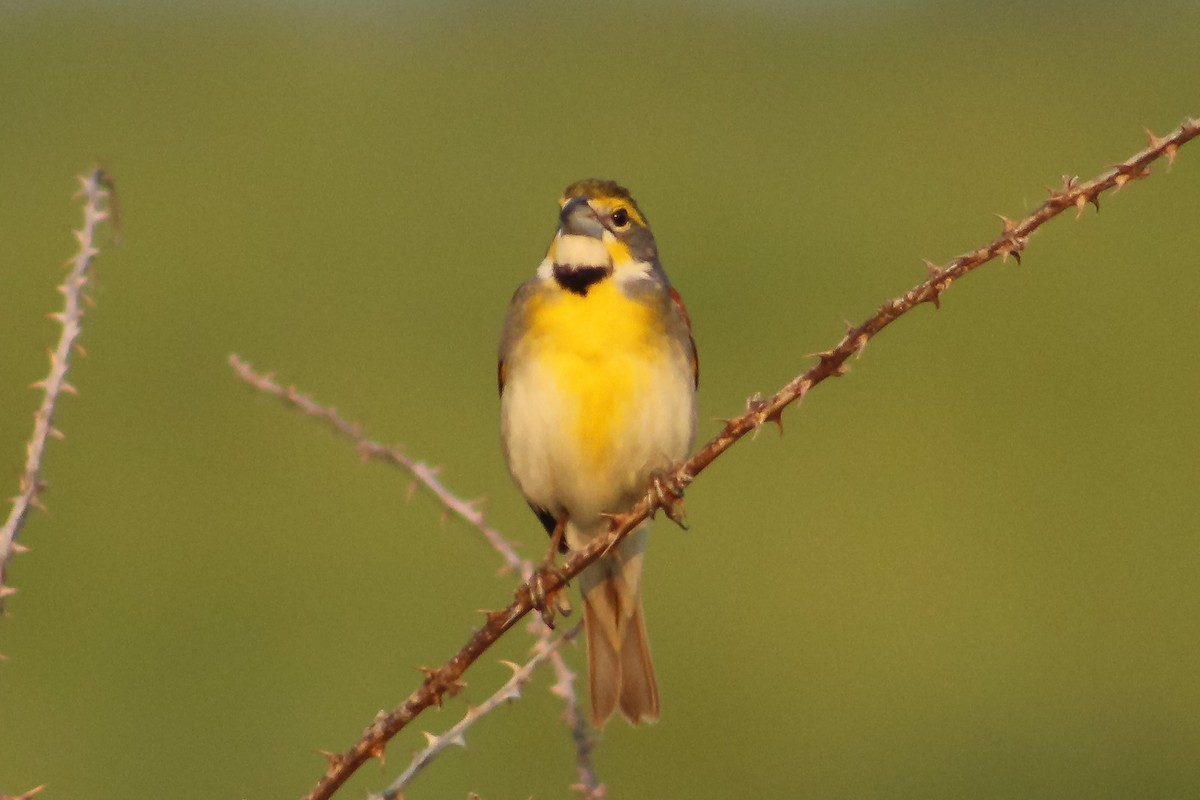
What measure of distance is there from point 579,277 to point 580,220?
0.46ft

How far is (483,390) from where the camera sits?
12164 mm

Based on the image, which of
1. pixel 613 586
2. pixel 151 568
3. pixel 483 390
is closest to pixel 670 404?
pixel 613 586

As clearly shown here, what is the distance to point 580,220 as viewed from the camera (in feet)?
16.9

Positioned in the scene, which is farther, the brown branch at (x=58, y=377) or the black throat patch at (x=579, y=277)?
the black throat patch at (x=579, y=277)

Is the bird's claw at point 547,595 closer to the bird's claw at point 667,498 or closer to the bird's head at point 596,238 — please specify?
the bird's claw at point 667,498

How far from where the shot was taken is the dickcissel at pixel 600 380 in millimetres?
5039

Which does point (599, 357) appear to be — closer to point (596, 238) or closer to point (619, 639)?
point (596, 238)

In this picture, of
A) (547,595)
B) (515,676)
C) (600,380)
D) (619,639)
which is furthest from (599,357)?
(515,676)

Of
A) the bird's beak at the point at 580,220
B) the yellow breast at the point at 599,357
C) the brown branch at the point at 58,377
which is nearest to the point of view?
the brown branch at the point at 58,377

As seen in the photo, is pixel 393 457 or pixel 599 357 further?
pixel 599 357

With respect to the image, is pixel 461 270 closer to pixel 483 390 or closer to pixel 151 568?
pixel 483 390

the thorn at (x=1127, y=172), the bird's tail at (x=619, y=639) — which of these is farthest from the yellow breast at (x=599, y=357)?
the thorn at (x=1127, y=172)

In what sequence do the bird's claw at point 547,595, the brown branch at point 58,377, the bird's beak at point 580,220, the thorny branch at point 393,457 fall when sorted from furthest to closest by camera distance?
the bird's beak at point 580,220 → the bird's claw at point 547,595 → the thorny branch at point 393,457 → the brown branch at point 58,377

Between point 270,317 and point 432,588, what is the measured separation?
3.45 metres
